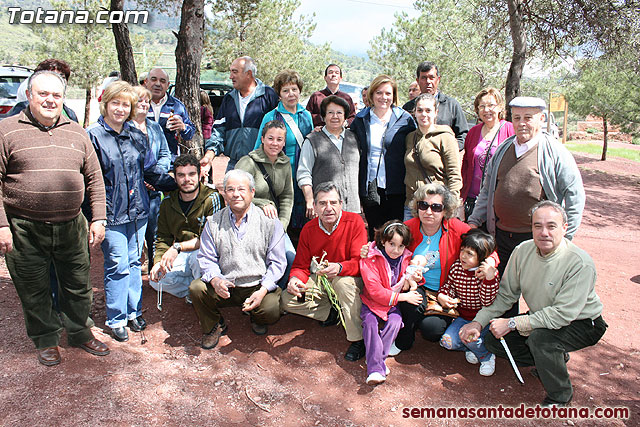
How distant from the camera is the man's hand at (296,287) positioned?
3744 mm

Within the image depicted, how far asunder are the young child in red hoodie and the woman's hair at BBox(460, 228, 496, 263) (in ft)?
1.49

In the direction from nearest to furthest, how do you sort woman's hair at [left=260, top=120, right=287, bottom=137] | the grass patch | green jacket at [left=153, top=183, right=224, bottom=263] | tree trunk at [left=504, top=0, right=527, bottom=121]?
green jacket at [left=153, top=183, right=224, bottom=263] < woman's hair at [left=260, top=120, right=287, bottom=137] < tree trunk at [left=504, top=0, right=527, bottom=121] < the grass patch

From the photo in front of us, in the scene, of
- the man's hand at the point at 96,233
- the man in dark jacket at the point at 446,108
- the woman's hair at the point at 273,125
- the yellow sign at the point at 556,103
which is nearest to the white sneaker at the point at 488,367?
the man in dark jacket at the point at 446,108

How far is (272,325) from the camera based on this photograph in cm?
415

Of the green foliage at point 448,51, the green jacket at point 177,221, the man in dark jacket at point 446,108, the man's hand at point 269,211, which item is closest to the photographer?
the man's hand at point 269,211

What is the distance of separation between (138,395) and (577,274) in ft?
9.86

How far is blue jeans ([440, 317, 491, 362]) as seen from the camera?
11.5 ft

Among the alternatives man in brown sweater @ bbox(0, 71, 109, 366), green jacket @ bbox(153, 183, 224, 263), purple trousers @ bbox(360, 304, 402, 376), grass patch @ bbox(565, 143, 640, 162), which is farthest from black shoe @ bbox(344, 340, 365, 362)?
grass patch @ bbox(565, 143, 640, 162)

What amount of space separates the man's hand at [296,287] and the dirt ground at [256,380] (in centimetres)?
47

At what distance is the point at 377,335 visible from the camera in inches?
134

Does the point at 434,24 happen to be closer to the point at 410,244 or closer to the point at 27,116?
the point at 410,244

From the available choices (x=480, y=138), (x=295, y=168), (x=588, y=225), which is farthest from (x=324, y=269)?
(x=588, y=225)

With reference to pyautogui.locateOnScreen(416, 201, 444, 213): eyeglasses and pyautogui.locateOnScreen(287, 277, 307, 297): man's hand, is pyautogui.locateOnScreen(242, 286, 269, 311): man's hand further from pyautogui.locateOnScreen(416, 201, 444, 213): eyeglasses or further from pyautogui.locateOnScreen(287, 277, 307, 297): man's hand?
pyautogui.locateOnScreen(416, 201, 444, 213): eyeglasses

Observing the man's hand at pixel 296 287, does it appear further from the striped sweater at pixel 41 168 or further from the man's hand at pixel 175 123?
the man's hand at pixel 175 123
